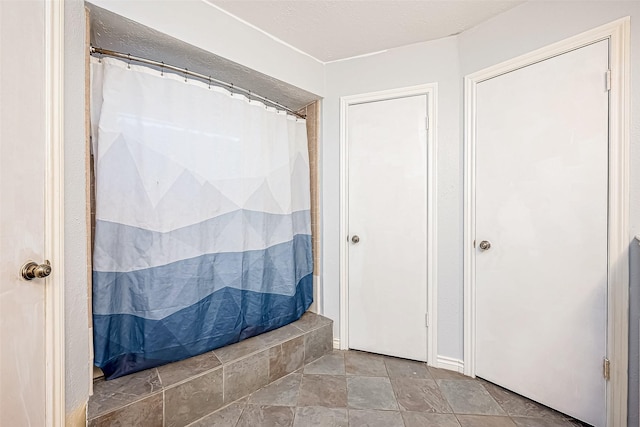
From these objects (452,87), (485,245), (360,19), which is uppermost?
Answer: (360,19)

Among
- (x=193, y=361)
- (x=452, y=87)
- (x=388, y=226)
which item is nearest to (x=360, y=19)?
(x=452, y=87)

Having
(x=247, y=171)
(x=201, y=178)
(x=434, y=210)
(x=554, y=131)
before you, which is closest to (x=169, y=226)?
(x=201, y=178)

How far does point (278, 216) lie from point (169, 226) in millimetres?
718

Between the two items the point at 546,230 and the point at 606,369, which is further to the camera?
the point at 546,230

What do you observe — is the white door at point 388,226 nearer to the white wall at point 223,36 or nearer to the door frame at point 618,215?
the white wall at point 223,36

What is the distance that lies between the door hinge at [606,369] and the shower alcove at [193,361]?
1466 millimetres

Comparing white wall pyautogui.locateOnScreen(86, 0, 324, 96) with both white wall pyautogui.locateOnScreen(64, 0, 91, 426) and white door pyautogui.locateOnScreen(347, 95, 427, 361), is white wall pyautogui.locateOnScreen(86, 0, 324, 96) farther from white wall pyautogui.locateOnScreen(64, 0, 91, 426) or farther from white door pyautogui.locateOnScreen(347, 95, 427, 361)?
white door pyautogui.locateOnScreen(347, 95, 427, 361)

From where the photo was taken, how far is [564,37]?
134 cm

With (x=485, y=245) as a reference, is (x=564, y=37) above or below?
above

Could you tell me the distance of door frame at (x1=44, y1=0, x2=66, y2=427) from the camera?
0.94 metres

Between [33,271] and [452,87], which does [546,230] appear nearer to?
[452,87]

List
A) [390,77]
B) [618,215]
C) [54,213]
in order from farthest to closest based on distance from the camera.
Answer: [390,77] → [618,215] → [54,213]

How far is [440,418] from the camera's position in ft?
4.59

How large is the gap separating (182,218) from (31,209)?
0.63 metres
